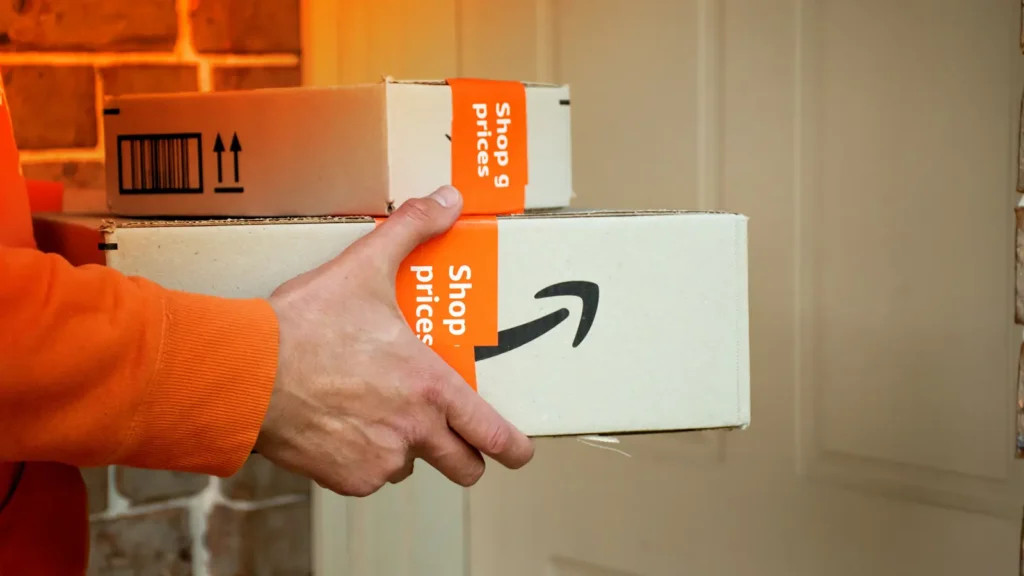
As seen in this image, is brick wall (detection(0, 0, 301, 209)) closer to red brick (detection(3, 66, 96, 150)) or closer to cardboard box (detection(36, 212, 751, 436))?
red brick (detection(3, 66, 96, 150))

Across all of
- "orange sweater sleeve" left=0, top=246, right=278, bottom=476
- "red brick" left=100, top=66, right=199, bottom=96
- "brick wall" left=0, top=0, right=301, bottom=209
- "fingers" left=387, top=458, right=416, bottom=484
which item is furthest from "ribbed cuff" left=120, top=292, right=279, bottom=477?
"red brick" left=100, top=66, right=199, bottom=96

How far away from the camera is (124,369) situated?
50cm

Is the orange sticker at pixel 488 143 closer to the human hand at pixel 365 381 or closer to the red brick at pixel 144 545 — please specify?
the human hand at pixel 365 381

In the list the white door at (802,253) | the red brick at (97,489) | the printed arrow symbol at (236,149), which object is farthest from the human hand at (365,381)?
the red brick at (97,489)

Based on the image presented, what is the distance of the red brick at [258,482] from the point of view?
1265mm

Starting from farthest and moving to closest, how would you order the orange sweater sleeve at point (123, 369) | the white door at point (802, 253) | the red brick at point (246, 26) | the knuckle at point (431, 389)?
the red brick at point (246, 26), the white door at point (802, 253), the knuckle at point (431, 389), the orange sweater sleeve at point (123, 369)

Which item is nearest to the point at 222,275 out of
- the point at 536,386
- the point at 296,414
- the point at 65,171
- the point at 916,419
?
the point at 296,414

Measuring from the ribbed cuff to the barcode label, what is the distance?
0.18 meters

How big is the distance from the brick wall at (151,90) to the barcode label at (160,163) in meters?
0.40

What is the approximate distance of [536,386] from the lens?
0.63 meters

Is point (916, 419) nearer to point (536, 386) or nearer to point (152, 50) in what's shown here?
point (536, 386)

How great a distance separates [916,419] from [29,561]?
85 centimetres

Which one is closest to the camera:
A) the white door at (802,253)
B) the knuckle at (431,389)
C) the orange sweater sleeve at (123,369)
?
the orange sweater sleeve at (123,369)

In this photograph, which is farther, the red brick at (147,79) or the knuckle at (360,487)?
the red brick at (147,79)
